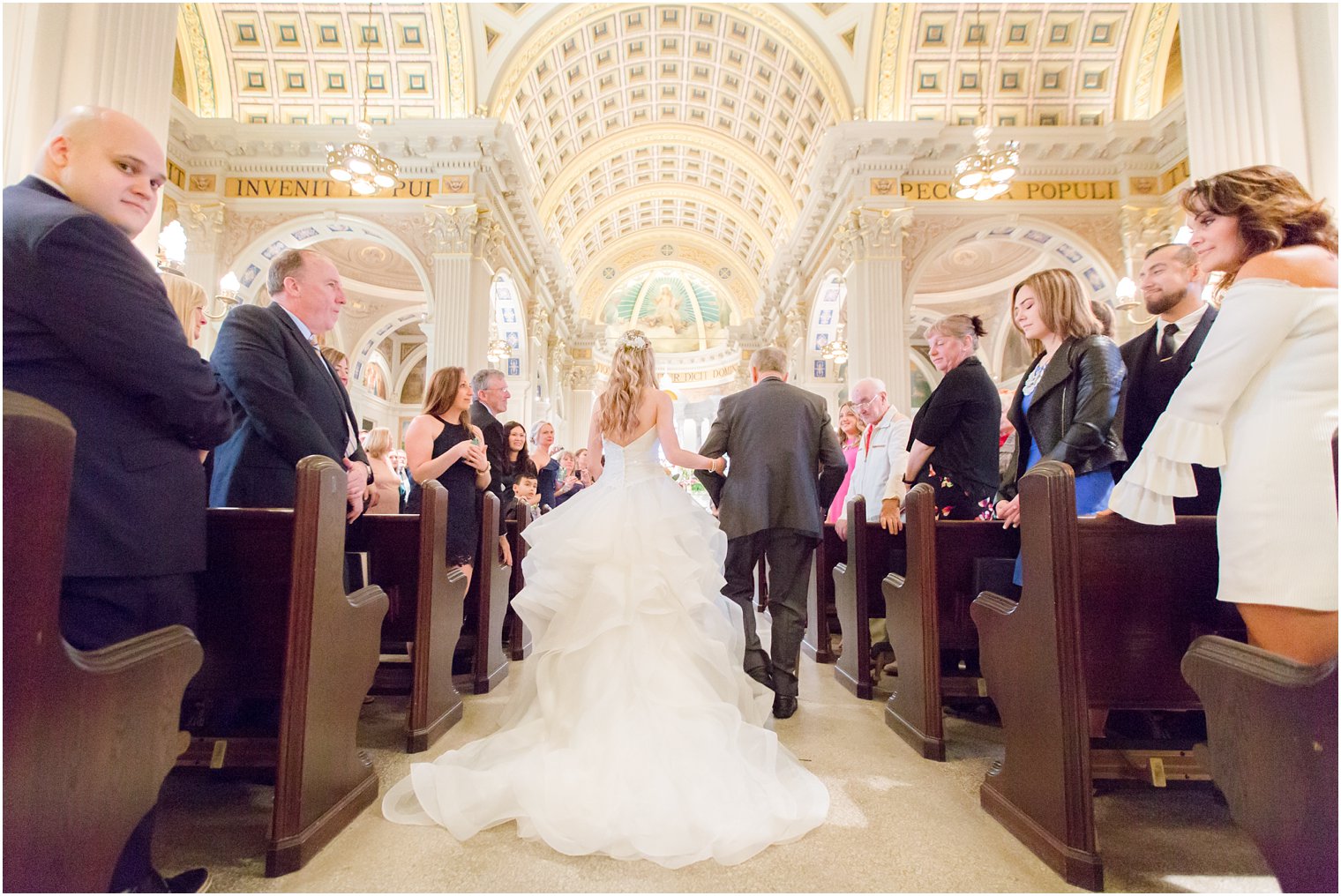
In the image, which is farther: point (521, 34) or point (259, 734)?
point (521, 34)

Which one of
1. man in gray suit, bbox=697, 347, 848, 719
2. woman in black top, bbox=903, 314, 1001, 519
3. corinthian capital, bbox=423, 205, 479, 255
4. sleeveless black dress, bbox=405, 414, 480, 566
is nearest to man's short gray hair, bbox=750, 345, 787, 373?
man in gray suit, bbox=697, 347, 848, 719

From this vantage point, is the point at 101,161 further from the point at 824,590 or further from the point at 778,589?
the point at 824,590

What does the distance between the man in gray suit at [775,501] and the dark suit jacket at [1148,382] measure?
4.33ft

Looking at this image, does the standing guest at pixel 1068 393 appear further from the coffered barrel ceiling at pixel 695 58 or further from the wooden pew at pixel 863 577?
the coffered barrel ceiling at pixel 695 58

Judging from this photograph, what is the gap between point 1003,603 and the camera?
220 cm

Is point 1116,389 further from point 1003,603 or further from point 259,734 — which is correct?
point 259,734

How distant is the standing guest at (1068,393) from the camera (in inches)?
96.8

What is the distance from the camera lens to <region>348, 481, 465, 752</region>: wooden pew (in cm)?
284

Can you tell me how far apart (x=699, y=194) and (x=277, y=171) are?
37.9 feet

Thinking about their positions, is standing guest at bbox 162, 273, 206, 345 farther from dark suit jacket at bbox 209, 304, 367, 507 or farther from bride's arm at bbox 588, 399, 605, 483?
bride's arm at bbox 588, 399, 605, 483

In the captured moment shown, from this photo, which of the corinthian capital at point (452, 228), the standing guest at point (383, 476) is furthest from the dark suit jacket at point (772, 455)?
the corinthian capital at point (452, 228)

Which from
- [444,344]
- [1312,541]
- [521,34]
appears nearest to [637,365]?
[1312,541]

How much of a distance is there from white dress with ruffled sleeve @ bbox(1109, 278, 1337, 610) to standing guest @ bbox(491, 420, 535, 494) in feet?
13.4

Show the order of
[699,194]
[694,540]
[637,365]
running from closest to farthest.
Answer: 1. [694,540]
2. [637,365]
3. [699,194]
